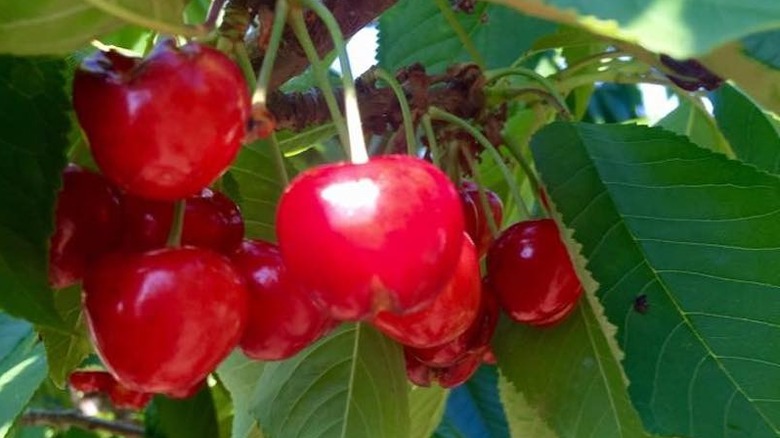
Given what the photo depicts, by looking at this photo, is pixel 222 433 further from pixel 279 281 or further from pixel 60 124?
pixel 60 124

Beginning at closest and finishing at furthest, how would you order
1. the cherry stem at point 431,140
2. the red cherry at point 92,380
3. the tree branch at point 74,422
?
the cherry stem at point 431,140 → the red cherry at point 92,380 → the tree branch at point 74,422

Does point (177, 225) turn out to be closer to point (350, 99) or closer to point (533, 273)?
point (350, 99)

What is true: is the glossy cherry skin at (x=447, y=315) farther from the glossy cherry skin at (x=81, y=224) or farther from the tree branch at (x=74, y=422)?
the tree branch at (x=74, y=422)

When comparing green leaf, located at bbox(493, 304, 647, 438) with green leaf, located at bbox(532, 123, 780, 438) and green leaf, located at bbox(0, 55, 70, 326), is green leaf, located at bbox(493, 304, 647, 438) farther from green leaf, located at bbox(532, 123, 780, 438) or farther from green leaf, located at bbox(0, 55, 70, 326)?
green leaf, located at bbox(0, 55, 70, 326)

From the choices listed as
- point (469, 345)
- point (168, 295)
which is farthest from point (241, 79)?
point (469, 345)

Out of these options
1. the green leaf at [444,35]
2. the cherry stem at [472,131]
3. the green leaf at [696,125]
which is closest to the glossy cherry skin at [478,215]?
the cherry stem at [472,131]

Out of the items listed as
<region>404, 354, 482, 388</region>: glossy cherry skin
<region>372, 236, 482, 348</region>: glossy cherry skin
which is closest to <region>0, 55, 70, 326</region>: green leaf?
<region>372, 236, 482, 348</region>: glossy cherry skin
